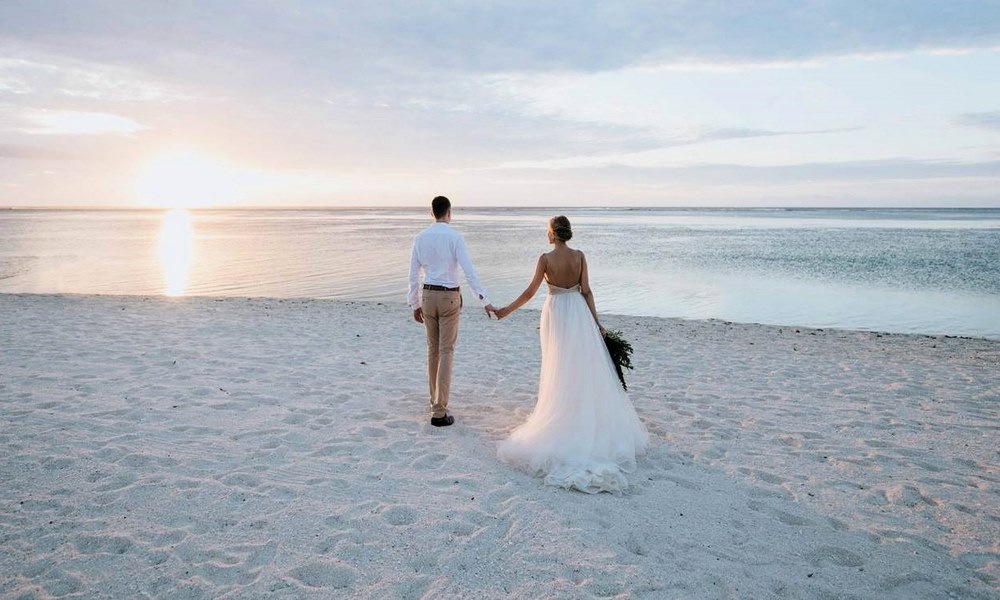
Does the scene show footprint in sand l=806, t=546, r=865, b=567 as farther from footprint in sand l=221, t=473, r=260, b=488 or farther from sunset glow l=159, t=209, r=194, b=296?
sunset glow l=159, t=209, r=194, b=296

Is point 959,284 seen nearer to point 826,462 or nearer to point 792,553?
point 826,462

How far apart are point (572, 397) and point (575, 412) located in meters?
0.13

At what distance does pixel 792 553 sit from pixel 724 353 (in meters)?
6.00

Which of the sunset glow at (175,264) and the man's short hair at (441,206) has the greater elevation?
the man's short hair at (441,206)

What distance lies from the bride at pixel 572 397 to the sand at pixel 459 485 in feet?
0.78

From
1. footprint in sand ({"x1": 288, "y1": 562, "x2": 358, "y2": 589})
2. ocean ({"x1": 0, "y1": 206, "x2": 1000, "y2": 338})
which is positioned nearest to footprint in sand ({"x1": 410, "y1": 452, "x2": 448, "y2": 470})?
footprint in sand ({"x1": 288, "y1": 562, "x2": 358, "y2": 589})

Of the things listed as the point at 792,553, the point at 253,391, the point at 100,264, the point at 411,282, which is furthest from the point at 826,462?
the point at 100,264

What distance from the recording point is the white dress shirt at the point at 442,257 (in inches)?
219

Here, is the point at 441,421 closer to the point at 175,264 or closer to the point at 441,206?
the point at 441,206

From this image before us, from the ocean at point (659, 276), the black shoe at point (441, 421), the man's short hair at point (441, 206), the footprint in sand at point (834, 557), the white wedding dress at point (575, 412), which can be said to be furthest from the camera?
the ocean at point (659, 276)

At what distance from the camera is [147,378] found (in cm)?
720

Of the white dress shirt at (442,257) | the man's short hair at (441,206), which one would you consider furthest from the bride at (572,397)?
the man's short hair at (441,206)

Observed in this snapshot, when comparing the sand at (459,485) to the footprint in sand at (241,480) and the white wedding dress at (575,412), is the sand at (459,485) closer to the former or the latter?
the footprint in sand at (241,480)

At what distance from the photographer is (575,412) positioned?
16.4 ft
